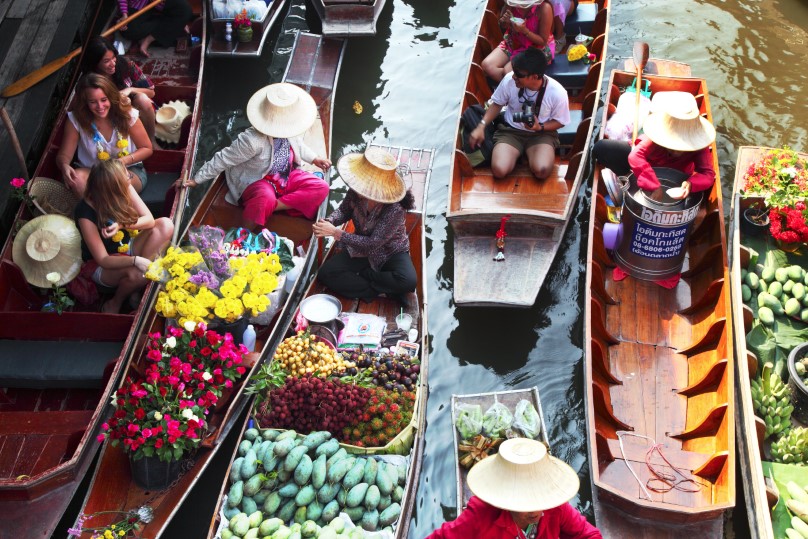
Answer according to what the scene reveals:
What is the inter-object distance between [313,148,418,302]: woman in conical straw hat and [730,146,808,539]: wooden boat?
2381mm

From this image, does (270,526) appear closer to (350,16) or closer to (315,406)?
(315,406)

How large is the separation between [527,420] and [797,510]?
169 cm

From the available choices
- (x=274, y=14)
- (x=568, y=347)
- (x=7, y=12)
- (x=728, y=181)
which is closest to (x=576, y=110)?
(x=728, y=181)

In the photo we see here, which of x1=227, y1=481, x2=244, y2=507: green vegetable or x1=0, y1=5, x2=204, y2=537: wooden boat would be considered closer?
x1=227, y1=481, x2=244, y2=507: green vegetable

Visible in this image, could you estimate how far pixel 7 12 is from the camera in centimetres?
945

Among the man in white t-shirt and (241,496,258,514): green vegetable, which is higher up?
the man in white t-shirt

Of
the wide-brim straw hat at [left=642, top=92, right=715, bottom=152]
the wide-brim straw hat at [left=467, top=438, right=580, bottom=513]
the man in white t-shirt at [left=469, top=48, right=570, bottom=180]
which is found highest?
the wide-brim straw hat at [left=642, top=92, right=715, bottom=152]

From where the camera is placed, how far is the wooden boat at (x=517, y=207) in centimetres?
631

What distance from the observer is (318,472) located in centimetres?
500

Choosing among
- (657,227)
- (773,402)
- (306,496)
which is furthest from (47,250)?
(773,402)

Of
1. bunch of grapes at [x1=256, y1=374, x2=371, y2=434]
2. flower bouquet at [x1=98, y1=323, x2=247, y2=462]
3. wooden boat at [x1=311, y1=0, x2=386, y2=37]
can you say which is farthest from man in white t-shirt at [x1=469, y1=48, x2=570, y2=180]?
flower bouquet at [x1=98, y1=323, x2=247, y2=462]

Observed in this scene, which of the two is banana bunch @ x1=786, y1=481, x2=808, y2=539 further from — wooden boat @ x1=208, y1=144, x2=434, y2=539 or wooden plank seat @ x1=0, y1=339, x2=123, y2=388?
wooden plank seat @ x1=0, y1=339, x2=123, y2=388

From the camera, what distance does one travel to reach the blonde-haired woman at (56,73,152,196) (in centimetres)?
644

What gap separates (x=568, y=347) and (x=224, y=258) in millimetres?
2962
